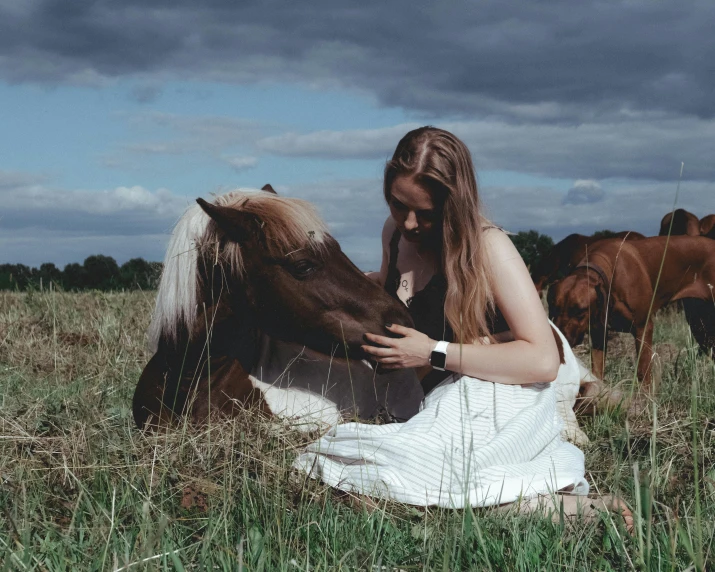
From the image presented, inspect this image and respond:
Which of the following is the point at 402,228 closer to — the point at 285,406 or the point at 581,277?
the point at 285,406

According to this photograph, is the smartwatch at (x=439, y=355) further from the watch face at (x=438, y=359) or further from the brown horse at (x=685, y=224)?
the brown horse at (x=685, y=224)

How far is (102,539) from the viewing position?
2.43 m

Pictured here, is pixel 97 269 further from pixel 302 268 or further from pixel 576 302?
pixel 302 268

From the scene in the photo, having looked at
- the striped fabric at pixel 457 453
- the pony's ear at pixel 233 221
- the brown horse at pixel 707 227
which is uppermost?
the brown horse at pixel 707 227


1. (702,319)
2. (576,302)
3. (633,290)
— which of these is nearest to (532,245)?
(702,319)

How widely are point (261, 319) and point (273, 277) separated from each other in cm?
22

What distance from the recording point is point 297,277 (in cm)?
337

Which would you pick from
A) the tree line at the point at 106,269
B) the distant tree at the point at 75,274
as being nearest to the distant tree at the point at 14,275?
the tree line at the point at 106,269

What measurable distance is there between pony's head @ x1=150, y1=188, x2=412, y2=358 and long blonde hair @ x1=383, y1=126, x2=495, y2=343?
0.28 m

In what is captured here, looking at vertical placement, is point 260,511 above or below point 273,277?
below

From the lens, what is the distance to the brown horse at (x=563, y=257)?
8930 millimetres

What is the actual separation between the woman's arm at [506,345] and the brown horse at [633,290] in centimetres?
325

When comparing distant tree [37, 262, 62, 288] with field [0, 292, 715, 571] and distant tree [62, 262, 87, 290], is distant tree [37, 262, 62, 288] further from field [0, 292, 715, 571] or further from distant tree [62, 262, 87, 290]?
field [0, 292, 715, 571]

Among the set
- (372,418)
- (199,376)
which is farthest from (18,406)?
(372,418)
